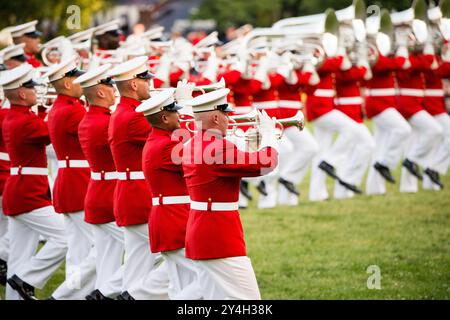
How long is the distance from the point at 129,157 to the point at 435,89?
7.53 metres

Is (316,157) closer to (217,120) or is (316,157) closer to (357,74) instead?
(357,74)

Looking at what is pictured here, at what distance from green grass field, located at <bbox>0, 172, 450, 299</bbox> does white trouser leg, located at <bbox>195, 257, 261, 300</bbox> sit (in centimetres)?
218

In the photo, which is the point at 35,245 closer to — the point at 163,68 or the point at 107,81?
the point at 107,81

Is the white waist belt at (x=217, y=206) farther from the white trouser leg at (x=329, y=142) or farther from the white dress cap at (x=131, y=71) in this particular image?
the white trouser leg at (x=329, y=142)

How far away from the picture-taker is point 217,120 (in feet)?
24.0

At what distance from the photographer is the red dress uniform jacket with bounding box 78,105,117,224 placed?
29.8 feet

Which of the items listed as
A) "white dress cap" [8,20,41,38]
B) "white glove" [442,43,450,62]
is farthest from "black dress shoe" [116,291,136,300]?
"white glove" [442,43,450,62]

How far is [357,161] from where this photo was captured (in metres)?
14.6

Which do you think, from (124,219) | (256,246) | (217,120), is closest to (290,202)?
(256,246)

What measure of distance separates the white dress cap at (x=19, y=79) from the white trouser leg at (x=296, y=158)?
16.8ft

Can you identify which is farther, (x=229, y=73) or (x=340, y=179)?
(x=340, y=179)

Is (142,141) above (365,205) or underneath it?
above

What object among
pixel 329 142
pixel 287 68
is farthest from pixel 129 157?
pixel 329 142

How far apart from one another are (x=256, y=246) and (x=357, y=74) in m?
3.65
